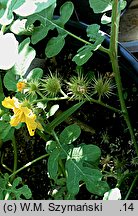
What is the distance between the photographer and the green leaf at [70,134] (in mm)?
868

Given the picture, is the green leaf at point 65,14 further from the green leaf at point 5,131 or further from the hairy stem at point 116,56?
the green leaf at point 5,131

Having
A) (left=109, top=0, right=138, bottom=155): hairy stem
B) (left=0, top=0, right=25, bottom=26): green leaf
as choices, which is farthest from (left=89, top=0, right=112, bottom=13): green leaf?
(left=0, top=0, right=25, bottom=26): green leaf

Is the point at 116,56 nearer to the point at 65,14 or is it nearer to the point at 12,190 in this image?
the point at 65,14

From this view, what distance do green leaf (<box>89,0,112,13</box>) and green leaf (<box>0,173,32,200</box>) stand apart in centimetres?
35

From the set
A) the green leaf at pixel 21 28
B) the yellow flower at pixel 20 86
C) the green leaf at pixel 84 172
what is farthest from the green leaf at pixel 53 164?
the green leaf at pixel 21 28

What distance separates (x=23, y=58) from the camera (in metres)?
0.88

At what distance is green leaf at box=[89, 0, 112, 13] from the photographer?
2.85 ft

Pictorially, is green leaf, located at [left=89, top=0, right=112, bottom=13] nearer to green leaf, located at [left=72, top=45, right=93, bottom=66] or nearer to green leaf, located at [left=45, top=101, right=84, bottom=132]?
green leaf, located at [left=72, top=45, right=93, bottom=66]

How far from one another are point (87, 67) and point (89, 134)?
14 centimetres

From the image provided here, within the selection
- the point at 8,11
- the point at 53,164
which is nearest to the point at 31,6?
the point at 8,11

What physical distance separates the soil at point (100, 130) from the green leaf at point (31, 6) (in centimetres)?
17

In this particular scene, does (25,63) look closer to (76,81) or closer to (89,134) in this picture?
(76,81)

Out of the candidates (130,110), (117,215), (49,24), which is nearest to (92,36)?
(49,24)
